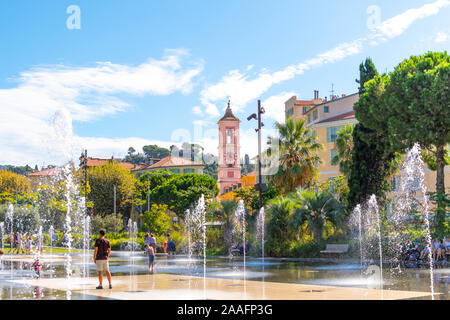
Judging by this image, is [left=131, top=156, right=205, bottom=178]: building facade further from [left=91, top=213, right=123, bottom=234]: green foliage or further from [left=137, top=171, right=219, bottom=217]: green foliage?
[left=91, top=213, right=123, bottom=234]: green foliage

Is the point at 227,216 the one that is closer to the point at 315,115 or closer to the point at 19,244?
the point at 19,244

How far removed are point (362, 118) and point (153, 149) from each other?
12827cm

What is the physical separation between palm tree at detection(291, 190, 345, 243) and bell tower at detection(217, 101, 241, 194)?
2890 inches

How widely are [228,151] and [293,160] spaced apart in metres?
66.8

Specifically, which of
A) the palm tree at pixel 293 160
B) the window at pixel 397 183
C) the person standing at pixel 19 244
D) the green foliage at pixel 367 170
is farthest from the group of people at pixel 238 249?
the window at pixel 397 183

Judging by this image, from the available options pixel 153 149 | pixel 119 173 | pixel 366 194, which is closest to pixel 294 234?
pixel 366 194

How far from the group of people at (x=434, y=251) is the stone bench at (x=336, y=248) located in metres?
4.04

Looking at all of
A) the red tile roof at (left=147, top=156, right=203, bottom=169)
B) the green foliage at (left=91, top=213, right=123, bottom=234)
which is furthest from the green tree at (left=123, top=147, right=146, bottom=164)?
the green foliage at (left=91, top=213, right=123, bottom=234)

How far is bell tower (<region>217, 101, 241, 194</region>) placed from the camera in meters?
104

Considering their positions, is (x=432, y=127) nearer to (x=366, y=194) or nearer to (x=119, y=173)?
(x=366, y=194)

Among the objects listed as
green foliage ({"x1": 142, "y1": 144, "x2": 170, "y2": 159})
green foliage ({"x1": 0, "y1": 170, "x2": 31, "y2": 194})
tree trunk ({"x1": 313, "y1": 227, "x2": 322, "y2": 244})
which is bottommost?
tree trunk ({"x1": 313, "y1": 227, "x2": 322, "y2": 244})

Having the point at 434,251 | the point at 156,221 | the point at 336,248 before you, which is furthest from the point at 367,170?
the point at 156,221

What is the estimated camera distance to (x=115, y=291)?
1383cm

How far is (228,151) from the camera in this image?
10662 cm
